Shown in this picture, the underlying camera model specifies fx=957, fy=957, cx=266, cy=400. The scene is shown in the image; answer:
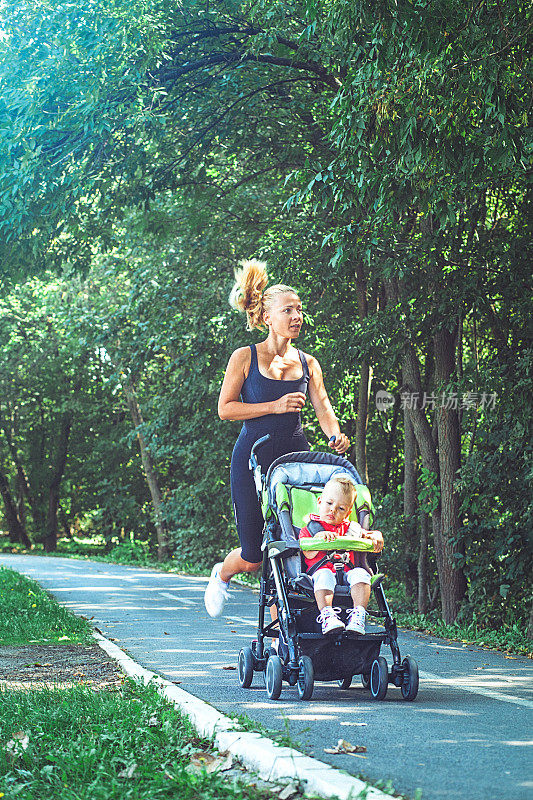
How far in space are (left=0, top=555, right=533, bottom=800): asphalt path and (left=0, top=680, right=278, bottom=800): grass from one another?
1.50ft

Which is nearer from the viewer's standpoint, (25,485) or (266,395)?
(266,395)

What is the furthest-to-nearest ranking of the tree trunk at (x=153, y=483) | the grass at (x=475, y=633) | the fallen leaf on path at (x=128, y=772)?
the tree trunk at (x=153, y=483)
the grass at (x=475, y=633)
the fallen leaf on path at (x=128, y=772)

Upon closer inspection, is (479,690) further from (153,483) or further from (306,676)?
(153,483)

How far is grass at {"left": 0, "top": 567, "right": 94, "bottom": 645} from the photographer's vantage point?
28.2ft

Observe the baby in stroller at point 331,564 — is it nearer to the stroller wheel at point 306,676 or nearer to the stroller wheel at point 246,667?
the stroller wheel at point 306,676

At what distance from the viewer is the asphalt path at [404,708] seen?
146 inches

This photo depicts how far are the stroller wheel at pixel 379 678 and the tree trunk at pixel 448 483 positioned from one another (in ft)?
18.5

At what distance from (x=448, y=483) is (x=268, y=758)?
7.76m

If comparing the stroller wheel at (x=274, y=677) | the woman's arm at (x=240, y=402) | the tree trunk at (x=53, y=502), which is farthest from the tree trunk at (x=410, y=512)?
the tree trunk at (x=53, y=502)

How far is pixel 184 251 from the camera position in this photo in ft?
59.2

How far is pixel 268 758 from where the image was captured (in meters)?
3.83

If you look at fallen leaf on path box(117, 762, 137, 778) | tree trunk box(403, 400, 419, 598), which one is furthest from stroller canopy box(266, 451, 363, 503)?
tree trunk box(403, 400, 419, 598)

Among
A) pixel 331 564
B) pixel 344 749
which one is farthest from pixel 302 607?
pixel 344 749

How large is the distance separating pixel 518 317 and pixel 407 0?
13.2ft
